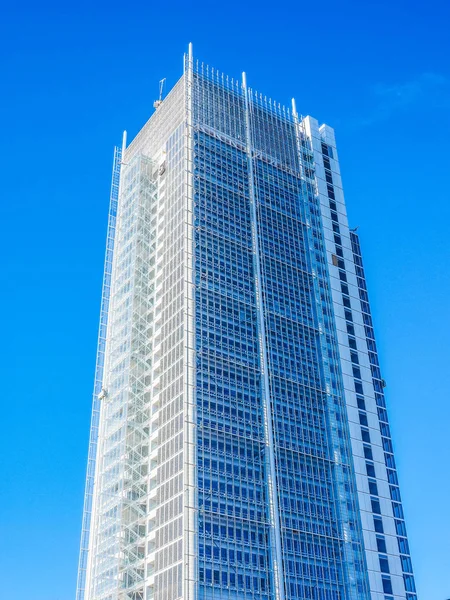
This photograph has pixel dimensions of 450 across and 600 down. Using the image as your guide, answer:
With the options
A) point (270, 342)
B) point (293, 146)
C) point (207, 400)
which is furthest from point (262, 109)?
point (207, 400)

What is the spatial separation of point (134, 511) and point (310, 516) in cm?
2308

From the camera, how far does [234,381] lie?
105500mm

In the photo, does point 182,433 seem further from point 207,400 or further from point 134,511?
point 134,511

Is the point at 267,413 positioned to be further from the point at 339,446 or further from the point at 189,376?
the point at 339,446

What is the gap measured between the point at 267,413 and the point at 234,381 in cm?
620

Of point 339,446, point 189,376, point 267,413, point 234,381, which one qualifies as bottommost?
point 339,446

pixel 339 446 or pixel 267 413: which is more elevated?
pixel 267 413

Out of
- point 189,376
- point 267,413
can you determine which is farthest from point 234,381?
point 189,376

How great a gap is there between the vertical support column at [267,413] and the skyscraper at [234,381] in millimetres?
249

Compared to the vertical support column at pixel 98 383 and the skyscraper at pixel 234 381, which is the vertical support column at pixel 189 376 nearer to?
the skyscraper at pixel 234 381

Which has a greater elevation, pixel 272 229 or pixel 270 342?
pixel 272 229

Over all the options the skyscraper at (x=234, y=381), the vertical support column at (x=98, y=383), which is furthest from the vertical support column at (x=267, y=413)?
the vertical support column at (x=98, y=383)

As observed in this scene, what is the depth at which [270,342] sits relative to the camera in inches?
4434

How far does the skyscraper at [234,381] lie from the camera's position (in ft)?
314
